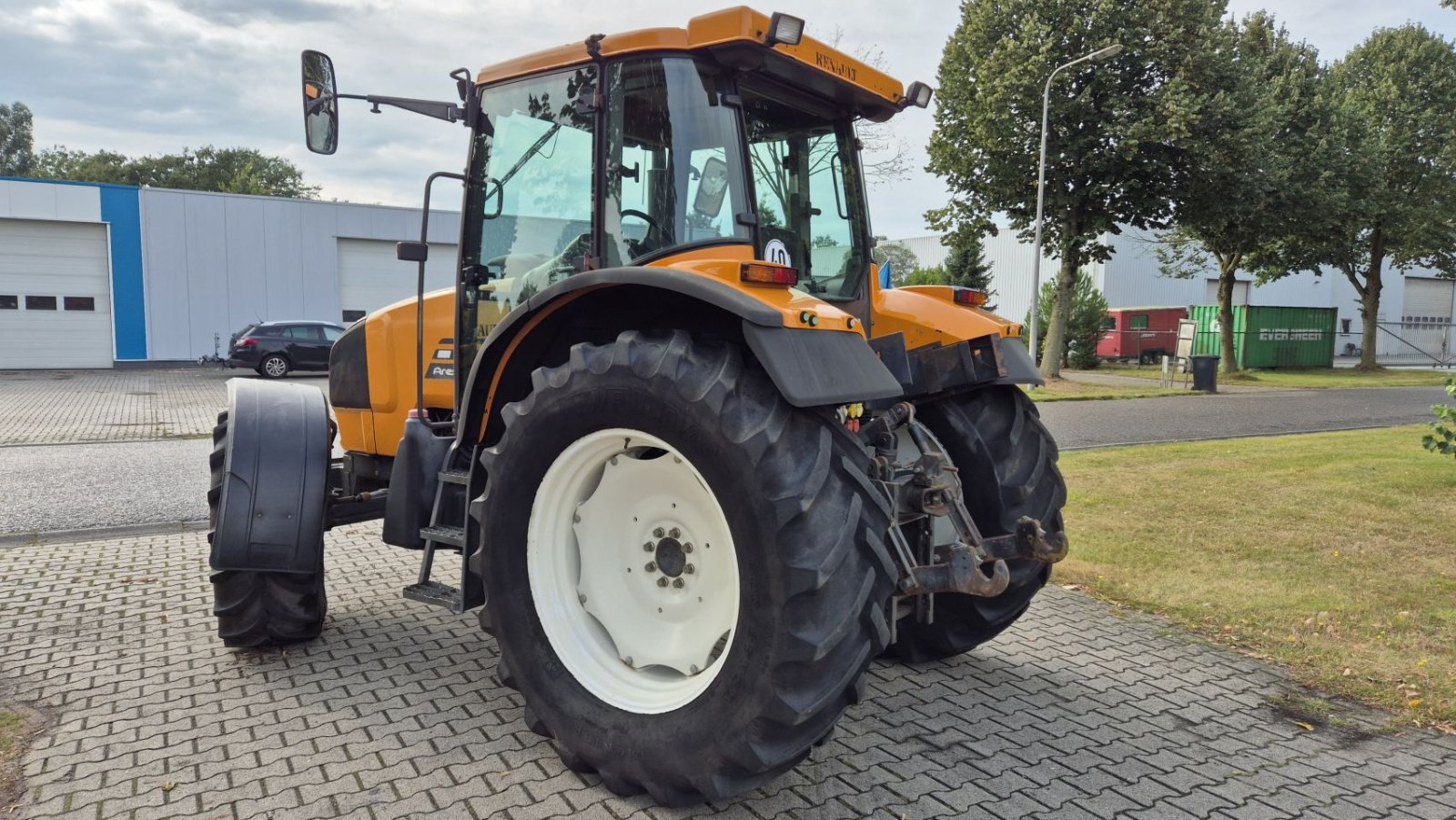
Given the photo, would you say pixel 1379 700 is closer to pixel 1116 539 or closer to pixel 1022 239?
pixel 1116 539

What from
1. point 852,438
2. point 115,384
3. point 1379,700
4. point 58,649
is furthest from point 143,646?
point 115,384

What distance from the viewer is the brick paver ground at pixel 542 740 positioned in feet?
9.82

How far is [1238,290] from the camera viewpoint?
5012 cm

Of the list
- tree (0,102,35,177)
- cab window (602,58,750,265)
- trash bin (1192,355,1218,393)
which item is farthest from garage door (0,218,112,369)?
tree (0,102,35,177)

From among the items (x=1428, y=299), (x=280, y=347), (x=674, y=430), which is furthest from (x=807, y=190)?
(x=1428, y=299)

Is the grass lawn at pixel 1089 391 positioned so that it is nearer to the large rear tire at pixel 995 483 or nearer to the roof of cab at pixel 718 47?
the large rear tire at pixel 995 483

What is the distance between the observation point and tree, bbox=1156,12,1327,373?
20.1m

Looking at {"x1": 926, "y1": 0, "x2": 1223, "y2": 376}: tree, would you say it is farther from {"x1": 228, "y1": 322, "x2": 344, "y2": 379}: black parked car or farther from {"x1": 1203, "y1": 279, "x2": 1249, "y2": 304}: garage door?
{"x1": 1203, "y1": 279, "x2": 1249, "y2": 304}: garage door

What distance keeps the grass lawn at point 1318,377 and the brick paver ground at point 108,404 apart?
79.6 ft

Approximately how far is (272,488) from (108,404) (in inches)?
649

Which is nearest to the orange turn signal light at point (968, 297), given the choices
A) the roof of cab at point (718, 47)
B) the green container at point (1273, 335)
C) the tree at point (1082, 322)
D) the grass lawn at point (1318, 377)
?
the roof of cab at point (718, 47)

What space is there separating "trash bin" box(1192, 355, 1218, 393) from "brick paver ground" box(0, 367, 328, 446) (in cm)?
1971

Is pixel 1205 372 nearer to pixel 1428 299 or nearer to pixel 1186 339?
pixel 1186 339

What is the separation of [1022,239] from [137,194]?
25.4 meters
